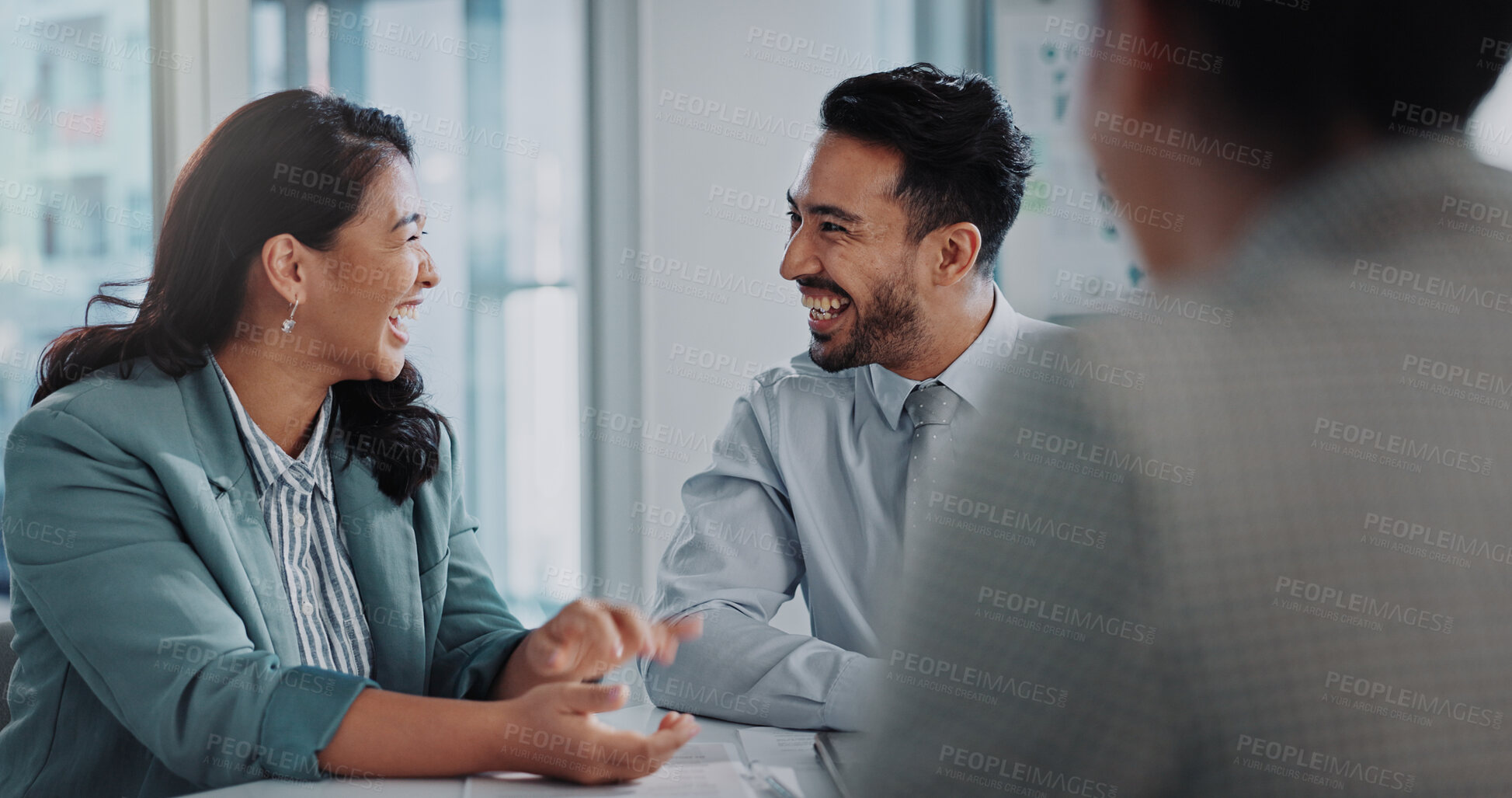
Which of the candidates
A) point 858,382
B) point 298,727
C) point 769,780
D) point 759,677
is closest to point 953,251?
point 858,382

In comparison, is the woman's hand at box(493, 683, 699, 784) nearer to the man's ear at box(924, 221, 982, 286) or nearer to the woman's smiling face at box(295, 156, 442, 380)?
the woman's smiling face at box(295, 156, 442, 380)

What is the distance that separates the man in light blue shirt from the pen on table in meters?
0.29

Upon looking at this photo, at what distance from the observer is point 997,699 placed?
18.4 inches

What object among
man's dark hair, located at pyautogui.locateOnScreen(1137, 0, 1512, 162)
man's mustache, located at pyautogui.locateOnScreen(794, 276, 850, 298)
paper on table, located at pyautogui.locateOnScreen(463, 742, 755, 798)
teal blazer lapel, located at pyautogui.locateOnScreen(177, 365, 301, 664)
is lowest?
paper on table, located at pyautogui.locateOnScreen(463, 742, 755, 798)

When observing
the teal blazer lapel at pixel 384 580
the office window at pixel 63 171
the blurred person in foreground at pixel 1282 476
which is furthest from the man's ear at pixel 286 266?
the office window at pixel 63 171

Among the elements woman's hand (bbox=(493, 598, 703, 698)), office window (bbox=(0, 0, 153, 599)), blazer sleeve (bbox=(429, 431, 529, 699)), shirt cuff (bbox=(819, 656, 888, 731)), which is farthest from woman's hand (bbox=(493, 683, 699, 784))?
office window (bbox=(0, 0, 153, 599))

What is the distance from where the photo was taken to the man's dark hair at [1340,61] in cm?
45

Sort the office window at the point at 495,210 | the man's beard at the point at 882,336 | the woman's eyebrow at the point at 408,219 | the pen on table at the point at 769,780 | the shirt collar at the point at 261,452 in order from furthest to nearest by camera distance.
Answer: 1. the office window at the point at 495,210
2. the man's beard at the point at 882,336
3. the woman's eyebrow at the point at 408,219
4. the shirt collar at the point at 261,452
5. the pen on table at the point at 769,780

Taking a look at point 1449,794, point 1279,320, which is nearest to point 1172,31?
point 1279,320

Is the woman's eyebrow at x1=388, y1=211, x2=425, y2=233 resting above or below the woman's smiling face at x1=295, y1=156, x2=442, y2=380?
above

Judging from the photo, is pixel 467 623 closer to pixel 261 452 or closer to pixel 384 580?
pixel 384 580

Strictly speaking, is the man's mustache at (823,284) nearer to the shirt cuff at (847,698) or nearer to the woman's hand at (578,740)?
the shirt cuff at (847,698)

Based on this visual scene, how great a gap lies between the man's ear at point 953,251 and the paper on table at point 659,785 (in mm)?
977

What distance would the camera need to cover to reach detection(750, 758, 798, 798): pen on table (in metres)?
0.87
